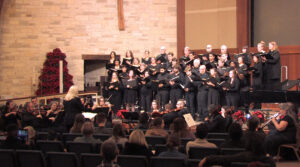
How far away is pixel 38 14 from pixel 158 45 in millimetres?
4558

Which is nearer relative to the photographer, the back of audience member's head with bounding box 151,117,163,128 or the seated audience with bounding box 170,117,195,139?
the seated audience with bounding box 170,117,195,139

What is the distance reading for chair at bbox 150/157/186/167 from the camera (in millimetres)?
4727

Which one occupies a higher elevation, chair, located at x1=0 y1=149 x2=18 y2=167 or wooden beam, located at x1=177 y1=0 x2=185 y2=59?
wooden beam, located at x1=177 y1=0 x2=185 y2=59

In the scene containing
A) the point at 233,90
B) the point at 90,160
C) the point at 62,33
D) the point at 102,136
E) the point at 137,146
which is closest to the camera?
the point at 90,160

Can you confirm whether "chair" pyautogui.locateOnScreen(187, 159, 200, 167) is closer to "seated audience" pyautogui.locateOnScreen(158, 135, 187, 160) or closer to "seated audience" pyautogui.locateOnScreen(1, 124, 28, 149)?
"seated audience" pyautogui.locateOnScreen(158, 135, 187, 160)

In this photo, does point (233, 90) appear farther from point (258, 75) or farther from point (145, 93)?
point (145, 93)

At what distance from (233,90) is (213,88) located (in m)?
0.57

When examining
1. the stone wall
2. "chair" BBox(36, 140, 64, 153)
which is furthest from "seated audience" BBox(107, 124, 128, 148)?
the stone wall

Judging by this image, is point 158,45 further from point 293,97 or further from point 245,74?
point 293,97

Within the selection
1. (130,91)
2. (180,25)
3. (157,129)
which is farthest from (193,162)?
(180,25)

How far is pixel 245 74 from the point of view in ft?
36.6

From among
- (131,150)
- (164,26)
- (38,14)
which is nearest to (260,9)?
(164,26)

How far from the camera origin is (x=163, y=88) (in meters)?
12.4

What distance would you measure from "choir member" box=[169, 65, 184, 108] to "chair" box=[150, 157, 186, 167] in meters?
A: 7.26
